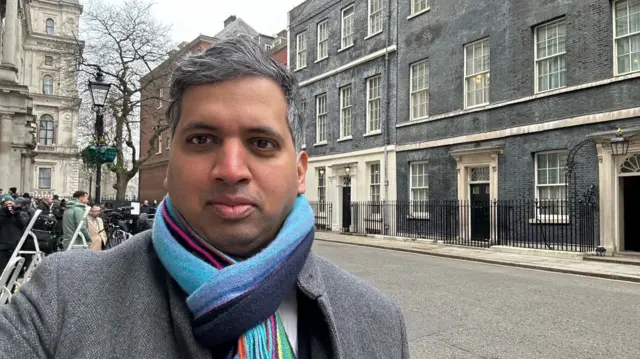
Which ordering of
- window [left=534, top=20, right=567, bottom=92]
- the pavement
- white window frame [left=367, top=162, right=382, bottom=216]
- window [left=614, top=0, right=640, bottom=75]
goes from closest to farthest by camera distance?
the pavement < window [left=614, top=0, right=640, bottom=75] < window [left=534, top=20, right=567, bottom=92] < white window frame [left=367, top=162, right=382, bottom=216]

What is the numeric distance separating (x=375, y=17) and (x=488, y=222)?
11706mm

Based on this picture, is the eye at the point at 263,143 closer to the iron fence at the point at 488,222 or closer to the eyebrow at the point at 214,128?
the eyebrow at the point at 214,128

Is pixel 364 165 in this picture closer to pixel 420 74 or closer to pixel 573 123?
pixel 420 74

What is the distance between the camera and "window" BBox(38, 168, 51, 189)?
6012 centimetres

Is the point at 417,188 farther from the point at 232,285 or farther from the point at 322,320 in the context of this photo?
the point at 232,285

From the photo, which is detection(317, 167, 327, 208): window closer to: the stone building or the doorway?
the doorway

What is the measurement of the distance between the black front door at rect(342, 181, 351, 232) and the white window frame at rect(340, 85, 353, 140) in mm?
2799

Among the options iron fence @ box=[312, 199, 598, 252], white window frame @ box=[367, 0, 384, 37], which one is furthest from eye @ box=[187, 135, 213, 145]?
white window frame @ box=[367, 0, 384, 37]

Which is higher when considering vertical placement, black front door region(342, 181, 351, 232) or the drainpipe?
the drainpipe

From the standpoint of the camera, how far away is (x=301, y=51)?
2742 cm

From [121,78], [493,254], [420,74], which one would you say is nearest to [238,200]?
[493,254]

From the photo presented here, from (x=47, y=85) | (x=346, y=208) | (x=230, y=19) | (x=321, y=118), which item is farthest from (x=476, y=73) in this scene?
(x=47, y=85)

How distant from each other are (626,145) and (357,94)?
12852mm

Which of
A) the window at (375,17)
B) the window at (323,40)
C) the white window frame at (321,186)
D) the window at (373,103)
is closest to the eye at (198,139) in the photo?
the window at (373,103)
